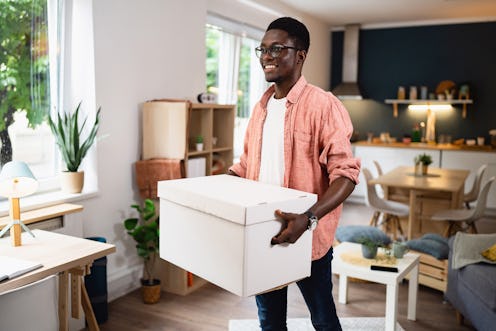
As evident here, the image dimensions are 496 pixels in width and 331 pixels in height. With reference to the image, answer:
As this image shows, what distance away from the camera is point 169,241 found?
62.5 inches

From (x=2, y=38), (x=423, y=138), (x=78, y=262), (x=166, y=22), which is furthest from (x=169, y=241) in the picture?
(x=423, y=138)

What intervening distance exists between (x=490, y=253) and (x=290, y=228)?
209 centimetres

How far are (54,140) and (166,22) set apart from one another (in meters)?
1.32

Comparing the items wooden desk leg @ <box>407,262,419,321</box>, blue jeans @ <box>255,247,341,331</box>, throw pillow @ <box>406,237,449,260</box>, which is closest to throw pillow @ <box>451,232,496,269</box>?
wooden desk leg @ <box>407,262,419,321</box>

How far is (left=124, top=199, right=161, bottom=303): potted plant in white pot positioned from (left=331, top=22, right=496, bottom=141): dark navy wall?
4.98 m

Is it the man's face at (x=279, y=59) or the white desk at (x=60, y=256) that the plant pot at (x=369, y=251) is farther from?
the man's face at (x=279, y=59)

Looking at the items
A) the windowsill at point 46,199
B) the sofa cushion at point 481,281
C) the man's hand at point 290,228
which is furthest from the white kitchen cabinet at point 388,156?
the man's hand at point 290,228

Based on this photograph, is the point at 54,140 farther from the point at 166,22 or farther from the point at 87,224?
the point at 166,22

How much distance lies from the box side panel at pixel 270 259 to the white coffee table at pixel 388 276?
1648 mm

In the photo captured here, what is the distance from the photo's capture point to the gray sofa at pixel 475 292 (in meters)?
2.72

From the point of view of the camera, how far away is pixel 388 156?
7109 mm

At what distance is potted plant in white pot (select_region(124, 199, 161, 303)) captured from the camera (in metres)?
3.51

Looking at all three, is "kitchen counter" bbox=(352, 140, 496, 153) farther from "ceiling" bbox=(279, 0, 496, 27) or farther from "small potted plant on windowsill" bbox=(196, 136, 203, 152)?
"small potted plant on windowsill" bbox=(196, 136, 203, 152)

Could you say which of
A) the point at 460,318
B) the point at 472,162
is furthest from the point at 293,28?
the point at 472,162
